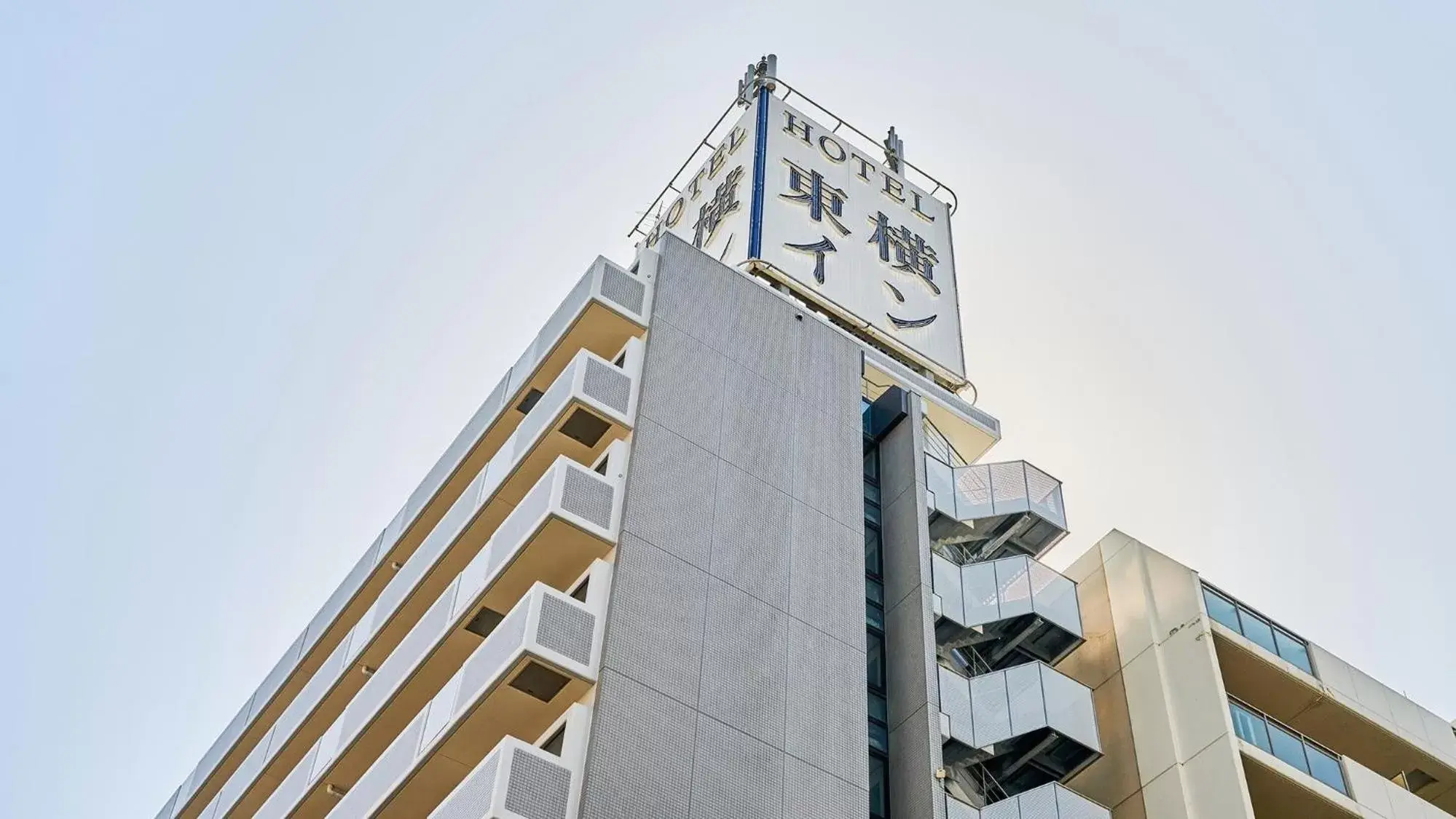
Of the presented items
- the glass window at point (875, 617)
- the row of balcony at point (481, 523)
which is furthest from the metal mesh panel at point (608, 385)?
the glass window at point (875, 617)

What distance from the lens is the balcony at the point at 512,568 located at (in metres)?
27.0

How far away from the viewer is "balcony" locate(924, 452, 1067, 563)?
110 ft

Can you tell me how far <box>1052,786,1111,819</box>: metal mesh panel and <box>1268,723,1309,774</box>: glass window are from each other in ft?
12.6

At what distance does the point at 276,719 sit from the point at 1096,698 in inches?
800

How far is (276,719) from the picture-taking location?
3906 centimetres

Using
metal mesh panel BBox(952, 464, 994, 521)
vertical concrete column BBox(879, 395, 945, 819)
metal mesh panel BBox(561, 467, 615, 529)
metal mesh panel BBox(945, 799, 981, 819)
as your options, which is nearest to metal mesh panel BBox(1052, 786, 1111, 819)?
metal mesh panel BBox(945, 799, 981, 819)

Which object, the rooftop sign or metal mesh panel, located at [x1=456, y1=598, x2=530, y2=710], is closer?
metal mesh panel, located at [x1=456, y1=598, x2=530, y2=710]

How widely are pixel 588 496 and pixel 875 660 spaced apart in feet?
22.7

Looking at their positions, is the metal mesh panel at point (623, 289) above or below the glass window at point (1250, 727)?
above

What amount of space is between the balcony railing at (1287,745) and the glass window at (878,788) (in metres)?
7.09

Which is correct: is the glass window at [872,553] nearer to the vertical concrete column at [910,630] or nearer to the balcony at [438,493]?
the vertical concrete column at [910,630]

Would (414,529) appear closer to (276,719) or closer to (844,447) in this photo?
(276,719)

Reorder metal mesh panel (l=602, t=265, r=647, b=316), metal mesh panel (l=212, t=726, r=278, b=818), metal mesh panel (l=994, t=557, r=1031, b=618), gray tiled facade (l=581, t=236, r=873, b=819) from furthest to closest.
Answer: metal mesh panel (l=212, t=726, r=278, b=818), metal mesh panel (l=994, t=557, r=1031, b=618), metal mesh panel (l=602, t=265, r=647, b=316), gray tiled facade (l=581, t=236, r=873, b=819)

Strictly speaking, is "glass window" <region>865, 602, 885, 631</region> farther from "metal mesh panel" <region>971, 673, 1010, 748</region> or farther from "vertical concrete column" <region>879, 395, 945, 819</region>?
"metal mesh panel" <region>971, 673, 1010, 748</region>
